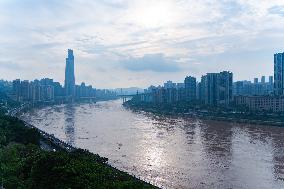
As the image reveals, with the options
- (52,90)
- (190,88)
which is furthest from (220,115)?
(52,90)

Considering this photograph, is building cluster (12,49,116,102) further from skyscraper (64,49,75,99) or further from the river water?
the river water

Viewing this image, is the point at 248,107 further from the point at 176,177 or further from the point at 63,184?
the point at 63,184

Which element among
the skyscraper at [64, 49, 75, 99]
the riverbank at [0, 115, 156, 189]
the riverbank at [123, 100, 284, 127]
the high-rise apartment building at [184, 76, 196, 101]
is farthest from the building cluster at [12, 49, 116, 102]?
the riverbank at [0, 115, 156, 189]

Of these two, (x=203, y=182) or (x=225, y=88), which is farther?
(x=225, y=88)

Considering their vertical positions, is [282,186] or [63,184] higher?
[63,184]

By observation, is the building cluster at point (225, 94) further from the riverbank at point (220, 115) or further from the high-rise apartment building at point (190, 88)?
the riverbank at point (220, 115)

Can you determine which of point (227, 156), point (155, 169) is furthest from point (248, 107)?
point (155, 169)
